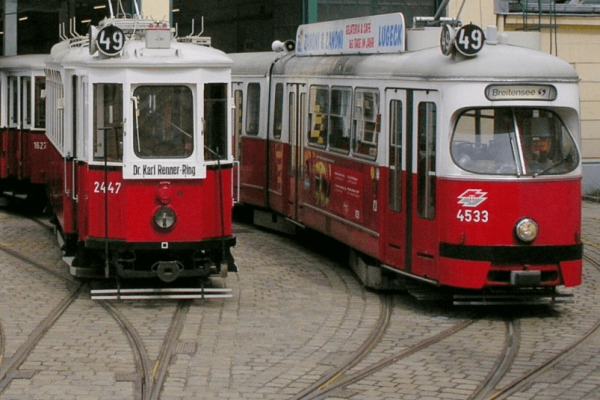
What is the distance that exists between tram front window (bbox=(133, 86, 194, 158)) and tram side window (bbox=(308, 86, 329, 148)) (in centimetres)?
332

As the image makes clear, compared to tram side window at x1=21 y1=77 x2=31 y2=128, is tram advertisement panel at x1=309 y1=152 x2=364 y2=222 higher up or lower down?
lower down

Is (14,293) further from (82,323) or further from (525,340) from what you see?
(525,340)

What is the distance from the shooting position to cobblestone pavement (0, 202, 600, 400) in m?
9.60

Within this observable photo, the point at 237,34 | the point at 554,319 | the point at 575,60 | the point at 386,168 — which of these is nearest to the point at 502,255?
the point at 554,319

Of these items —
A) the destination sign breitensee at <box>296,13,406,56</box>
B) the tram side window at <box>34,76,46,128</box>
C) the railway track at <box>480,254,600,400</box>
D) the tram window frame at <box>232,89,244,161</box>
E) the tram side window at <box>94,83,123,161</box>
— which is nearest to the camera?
the railway track at <box>480,254,600,400</box>

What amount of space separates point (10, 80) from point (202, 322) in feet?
37.7

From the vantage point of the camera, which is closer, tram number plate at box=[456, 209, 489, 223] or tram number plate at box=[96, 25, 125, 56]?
tram number plate at box=[456, 209, 489, 223]

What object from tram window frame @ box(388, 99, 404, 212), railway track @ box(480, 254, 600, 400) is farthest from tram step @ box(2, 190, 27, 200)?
railway track @ box(480, 254, 600, 400)

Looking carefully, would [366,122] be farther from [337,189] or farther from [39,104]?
[39,104]

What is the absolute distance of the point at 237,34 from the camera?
3631 cm

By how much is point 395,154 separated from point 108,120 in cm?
294

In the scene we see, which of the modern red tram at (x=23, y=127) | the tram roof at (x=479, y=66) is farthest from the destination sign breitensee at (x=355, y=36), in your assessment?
the modern red tram at (x=23, y=127)

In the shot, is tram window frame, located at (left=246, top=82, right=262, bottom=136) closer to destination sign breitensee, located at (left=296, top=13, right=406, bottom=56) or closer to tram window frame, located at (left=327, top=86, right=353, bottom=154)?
destination sign breitensee, located at (left=296, top=13, right=406, bottom=56)

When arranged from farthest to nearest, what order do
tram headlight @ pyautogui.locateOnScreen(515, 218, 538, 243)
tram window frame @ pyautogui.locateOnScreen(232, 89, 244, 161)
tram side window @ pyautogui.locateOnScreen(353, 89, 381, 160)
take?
1. tram window frame @ pyautogui.locateOnScreen(232, 89, 244, 161)
2. tram side window @ pyautogui.locateOnScreen(353, 89, 381, 160)
3. tram headlight @ pyautogui.locateOnScreen(515, 218, 538, 243)
